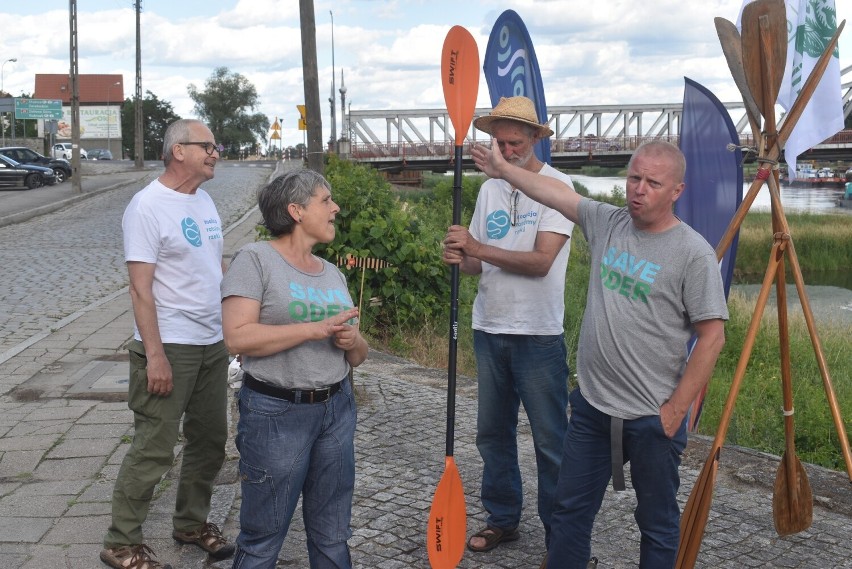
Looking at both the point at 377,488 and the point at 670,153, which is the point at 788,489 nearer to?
the point at 670,153

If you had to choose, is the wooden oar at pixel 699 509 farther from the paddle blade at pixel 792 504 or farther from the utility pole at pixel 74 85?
the utility pole at pixel 74 85

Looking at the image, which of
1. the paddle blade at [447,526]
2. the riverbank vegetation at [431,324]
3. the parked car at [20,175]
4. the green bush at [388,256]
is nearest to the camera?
the paddle blade at [447,526]

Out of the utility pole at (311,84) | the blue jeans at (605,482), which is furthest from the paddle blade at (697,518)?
the utility pole at (311,84)

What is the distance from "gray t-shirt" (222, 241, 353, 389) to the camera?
342 centimetres

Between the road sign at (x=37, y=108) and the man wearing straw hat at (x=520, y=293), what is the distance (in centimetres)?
5492

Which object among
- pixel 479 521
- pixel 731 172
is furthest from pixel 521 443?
pixel 731 172

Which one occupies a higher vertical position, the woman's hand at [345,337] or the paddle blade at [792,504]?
the woman's hand at [345,337]

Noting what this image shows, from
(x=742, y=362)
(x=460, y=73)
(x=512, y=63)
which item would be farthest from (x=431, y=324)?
(x=742, y=362)

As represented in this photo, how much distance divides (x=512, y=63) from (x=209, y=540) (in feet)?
11.0

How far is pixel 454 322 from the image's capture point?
4297mm

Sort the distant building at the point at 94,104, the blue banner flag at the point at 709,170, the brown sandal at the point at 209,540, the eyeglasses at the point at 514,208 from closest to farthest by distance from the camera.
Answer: the eyeglasses at the point at 514,208, the brown sandal at the point at 209,540, the blue banner flag at the point at 709,170, the distant building at the point at 94,104

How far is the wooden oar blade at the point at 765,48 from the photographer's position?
4.25 metres

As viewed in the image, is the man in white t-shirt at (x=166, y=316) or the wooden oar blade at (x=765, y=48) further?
the wooden oar blade at (x=765, y=48)

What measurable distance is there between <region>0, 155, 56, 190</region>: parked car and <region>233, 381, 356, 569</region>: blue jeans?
32486 millimetres
